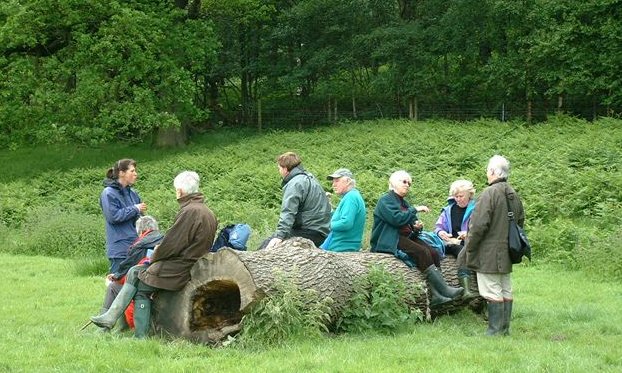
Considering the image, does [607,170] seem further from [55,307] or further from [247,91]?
[247,91]

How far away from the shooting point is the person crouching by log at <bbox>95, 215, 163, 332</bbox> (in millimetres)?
9307

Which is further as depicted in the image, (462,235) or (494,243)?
(462,235)

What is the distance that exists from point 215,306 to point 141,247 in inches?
41.6

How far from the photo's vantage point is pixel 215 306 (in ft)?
30.2

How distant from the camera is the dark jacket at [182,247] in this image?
28.2 feet

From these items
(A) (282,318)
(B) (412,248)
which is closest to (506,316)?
(B) (412,248)

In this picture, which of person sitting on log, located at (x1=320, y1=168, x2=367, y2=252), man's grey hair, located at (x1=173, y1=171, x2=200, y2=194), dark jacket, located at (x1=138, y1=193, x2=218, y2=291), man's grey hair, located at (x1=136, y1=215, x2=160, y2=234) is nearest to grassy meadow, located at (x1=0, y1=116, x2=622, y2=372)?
dark jacket, located at (x1=138, y1=193, x2=218, y2=291)

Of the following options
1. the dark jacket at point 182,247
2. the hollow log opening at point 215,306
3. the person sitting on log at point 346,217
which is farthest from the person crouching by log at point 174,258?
the person sitting on log at point 346,217

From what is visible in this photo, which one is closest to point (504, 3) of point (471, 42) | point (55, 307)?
point (471, 42)

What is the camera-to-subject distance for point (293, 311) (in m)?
8.32

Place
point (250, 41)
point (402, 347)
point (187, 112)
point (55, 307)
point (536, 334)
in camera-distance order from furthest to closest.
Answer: point (250, 41) → point (187, 112) → point (55, 307) → point (536, 334) → point (402, 347)

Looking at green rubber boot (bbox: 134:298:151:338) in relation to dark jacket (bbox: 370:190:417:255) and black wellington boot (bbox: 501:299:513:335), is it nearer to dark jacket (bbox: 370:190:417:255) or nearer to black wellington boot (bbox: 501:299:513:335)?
dark jacket (bbox: 370:190:417:255)

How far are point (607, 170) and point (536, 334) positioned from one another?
12.5m

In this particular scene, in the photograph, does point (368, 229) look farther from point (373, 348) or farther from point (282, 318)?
point (373, 348)
